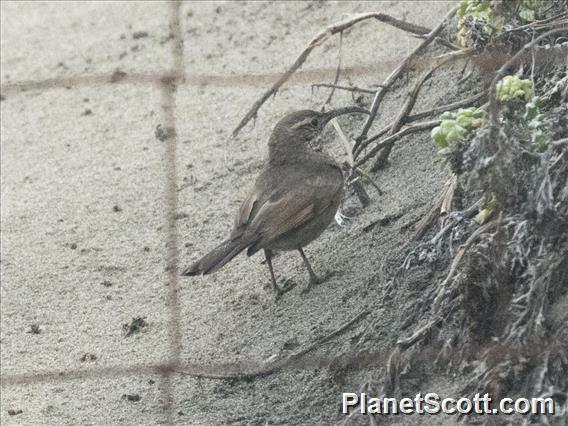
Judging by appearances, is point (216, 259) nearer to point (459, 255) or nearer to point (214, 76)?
point (459, 255)

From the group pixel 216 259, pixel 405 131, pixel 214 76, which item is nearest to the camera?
pixel 216 259

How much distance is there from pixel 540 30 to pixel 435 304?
5.26ft

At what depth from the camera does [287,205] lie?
269 inches

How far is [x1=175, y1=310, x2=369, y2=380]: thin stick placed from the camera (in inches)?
228

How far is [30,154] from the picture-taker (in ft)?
28.9

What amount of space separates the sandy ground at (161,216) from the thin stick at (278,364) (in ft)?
0.14

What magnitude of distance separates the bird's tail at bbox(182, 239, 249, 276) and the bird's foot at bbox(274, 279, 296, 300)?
0.35 metres

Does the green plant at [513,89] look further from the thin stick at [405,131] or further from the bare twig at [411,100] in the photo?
the bare twig at [411,100]

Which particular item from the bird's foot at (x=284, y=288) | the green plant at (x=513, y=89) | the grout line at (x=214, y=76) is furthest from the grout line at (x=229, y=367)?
the grout line at (x=214, y=76)

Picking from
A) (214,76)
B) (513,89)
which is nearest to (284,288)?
(214,76)

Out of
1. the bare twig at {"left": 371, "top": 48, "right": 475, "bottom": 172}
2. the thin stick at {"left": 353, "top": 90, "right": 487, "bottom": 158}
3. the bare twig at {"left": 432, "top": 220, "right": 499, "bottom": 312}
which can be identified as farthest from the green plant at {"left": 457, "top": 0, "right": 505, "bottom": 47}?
the bare twig at {"left": 432, "top": 220, "right": 499, "bottom": 312}

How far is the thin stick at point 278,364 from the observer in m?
5.80

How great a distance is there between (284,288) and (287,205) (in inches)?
16.8

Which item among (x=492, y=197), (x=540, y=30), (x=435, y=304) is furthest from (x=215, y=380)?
(x=540, y=30)
